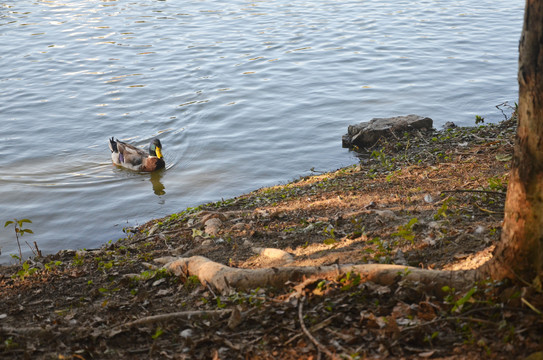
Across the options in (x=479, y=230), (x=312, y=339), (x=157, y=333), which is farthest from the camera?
(x=479, y=230)

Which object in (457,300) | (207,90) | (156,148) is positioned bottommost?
(156,148)

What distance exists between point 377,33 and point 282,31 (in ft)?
11.5

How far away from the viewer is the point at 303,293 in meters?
4.39

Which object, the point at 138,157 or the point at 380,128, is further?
the point at 138,157

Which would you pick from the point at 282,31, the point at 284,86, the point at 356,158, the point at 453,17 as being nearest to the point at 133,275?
the point at 356,158

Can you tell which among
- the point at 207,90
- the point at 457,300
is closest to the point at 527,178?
the point at 457,300

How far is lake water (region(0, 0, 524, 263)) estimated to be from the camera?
1138 cm

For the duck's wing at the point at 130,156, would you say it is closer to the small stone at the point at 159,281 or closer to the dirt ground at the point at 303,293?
the dirt ground at the point at 303,293

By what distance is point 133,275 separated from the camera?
5809 millimetres

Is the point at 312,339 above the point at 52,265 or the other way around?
above

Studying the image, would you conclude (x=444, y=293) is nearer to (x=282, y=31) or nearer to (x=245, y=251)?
A: (x=245, y=251)

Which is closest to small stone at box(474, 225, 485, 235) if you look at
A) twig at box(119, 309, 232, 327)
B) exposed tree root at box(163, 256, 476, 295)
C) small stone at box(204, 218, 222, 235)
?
exposed tree root at box(163, 256, 476, 295)

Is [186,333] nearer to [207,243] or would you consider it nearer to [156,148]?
[207,243]

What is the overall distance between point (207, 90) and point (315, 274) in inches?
484
